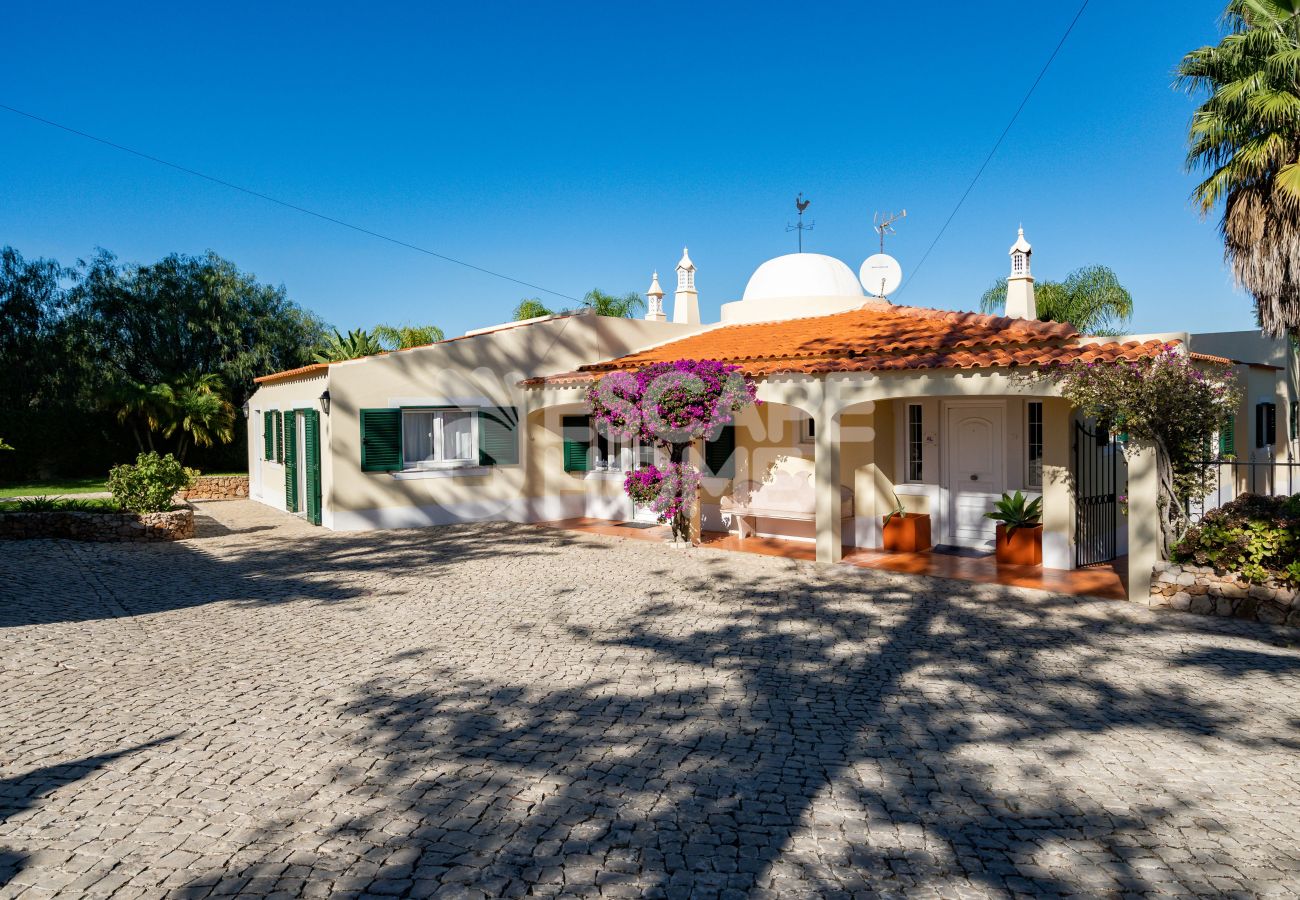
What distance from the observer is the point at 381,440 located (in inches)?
608

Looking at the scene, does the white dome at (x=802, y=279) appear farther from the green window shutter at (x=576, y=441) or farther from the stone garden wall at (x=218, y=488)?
the stone garden wall at (x=218, y=488)

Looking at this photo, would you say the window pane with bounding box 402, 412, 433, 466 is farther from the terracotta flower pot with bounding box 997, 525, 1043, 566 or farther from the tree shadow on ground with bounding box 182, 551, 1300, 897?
the terracotta flower pot with bounding box 997, 525, 1043, 566

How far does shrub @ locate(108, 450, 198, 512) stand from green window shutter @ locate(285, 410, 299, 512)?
2.96 meters

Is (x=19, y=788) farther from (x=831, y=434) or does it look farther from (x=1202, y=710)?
(x=831, y=434)

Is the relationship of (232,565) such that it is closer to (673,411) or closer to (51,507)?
(51,507)

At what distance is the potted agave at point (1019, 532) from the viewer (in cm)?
1159

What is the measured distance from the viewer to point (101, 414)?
88.4 feet

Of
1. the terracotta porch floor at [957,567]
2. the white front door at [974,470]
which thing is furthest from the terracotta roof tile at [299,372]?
the white front door at [974,470]

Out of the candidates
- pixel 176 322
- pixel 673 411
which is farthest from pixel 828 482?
pixel 176 322

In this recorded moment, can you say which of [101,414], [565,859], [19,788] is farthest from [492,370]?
[101,414]

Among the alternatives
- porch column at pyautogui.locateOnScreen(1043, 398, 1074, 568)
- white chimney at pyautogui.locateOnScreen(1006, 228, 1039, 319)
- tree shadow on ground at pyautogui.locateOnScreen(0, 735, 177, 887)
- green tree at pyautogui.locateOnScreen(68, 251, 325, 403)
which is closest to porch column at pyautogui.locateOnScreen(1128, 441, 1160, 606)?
porch column at pyautogui.locateOnScreen(1043, 398, 1074, 568)

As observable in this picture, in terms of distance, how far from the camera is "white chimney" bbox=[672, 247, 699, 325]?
21266mm

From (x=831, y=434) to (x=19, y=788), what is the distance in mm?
9798

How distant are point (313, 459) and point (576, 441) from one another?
17.2 ft
